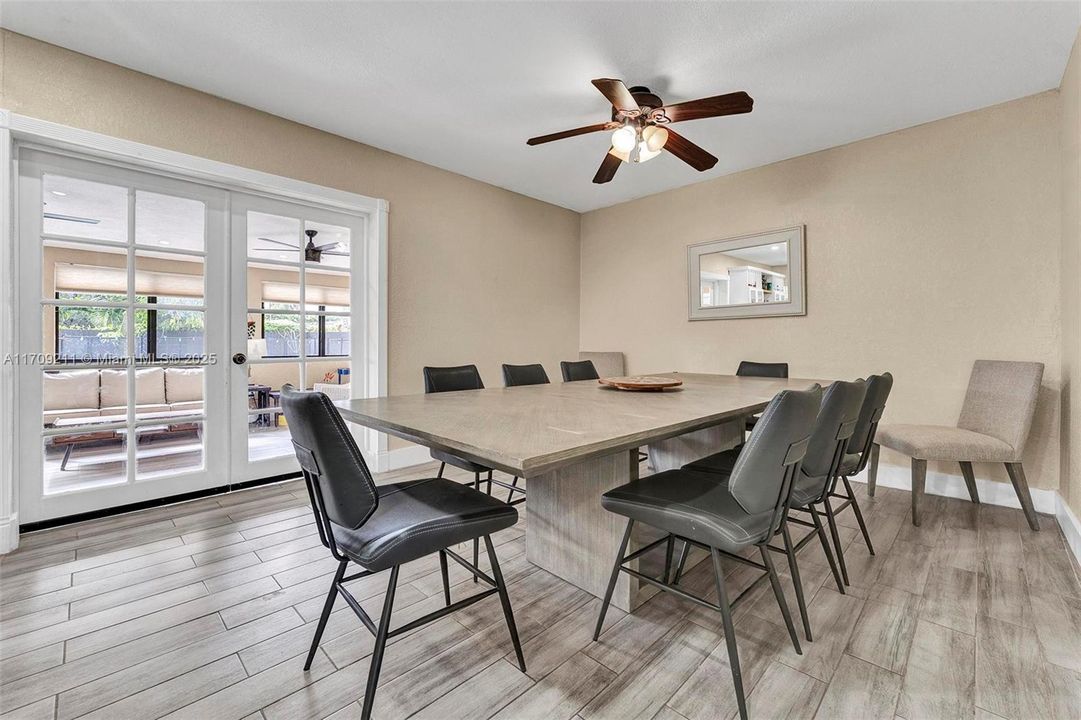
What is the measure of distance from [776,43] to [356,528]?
9.41ft

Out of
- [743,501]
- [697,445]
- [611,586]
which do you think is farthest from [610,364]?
[743,501]

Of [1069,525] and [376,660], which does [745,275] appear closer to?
[1069,525]

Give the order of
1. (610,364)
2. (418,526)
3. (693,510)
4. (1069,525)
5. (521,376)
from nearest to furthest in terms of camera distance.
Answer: (418,526) < (693,510) < (1069,525) < (521,376) < (610,364)

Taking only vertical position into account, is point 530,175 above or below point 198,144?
above

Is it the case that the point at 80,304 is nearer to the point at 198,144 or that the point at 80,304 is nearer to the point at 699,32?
the point at 198,144

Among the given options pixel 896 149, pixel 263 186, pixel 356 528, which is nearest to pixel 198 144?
pixel 263 186

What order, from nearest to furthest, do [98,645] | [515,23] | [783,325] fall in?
[98,645] → [515,23] → [783,325]

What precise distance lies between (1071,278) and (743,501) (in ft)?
8.62

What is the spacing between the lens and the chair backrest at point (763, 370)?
3.38m

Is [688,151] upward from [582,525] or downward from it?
upward

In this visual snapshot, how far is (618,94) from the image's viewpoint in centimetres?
226

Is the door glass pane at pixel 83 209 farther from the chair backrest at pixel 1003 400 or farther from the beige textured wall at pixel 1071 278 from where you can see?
the chair backrest at pixel 1003 400

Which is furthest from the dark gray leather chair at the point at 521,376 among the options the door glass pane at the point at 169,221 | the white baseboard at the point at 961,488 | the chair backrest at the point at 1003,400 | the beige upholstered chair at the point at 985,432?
the chair backrest at the point at 1003,400

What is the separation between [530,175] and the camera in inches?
167
